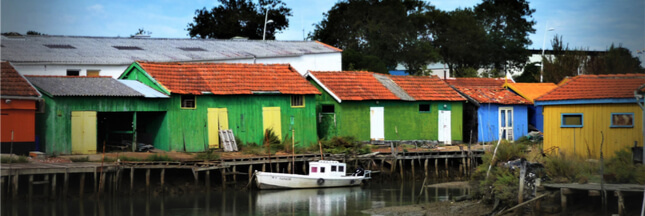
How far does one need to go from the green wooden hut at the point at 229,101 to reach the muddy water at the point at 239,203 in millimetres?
4602

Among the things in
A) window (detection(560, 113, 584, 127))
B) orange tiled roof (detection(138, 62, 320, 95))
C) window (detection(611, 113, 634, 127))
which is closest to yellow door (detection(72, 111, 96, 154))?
orange tiled roof (detection(138, 62, 320, 95))

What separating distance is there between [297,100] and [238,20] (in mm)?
29347

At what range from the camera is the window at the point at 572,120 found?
33172mm

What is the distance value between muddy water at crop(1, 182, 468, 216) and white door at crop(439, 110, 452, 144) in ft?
31.8

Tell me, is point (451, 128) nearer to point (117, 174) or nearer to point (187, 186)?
point (187, 186)

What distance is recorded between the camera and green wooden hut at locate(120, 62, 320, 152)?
128 feet

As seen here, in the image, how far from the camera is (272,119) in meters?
41.4

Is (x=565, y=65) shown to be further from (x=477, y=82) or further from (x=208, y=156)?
(x=208, y=156)

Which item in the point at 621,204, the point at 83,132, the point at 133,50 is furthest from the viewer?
the point at 133,50

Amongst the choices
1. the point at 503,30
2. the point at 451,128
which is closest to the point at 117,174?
the point at 451,128

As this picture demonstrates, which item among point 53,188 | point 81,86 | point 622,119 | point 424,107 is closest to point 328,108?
point 424,107

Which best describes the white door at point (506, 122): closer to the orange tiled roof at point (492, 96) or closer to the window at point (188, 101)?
the orange tiled roof at point (492, 96)

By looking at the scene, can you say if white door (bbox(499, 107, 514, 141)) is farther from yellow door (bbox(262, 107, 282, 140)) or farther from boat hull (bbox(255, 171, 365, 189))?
yellow door (bbox(262, 107, 282, 140))

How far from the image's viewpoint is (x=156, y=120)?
3931cm
